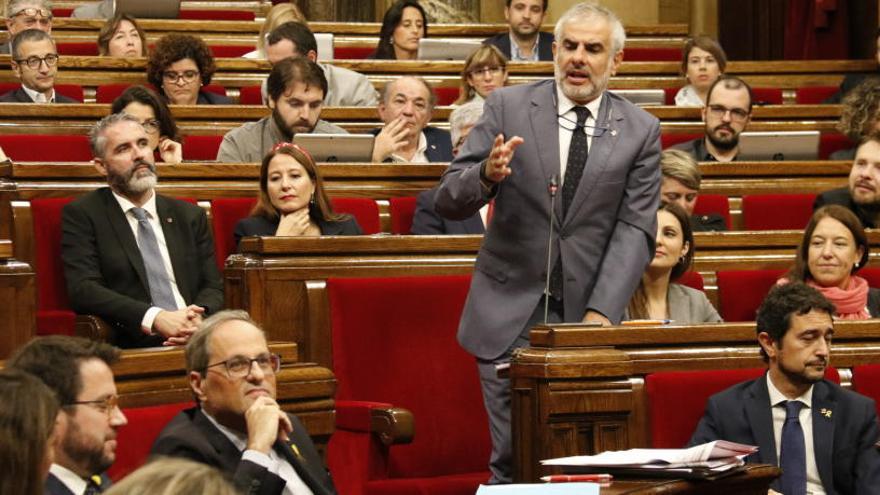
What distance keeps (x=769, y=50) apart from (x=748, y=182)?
3.75 metres

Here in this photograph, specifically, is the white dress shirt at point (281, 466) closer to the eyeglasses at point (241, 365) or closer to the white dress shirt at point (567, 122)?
the eyeglasses at point (241, 365)

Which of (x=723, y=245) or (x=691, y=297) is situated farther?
(x=723, y=245)

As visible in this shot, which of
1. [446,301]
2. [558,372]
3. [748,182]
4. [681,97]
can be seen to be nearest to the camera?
[558,372]

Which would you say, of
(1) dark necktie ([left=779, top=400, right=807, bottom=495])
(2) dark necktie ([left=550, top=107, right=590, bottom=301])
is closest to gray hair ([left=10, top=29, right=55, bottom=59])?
(2) dark necktie ([left=550, top=107, right=590, bottom=301])

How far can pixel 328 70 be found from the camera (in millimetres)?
5668

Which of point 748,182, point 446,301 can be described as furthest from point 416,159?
point 446,301

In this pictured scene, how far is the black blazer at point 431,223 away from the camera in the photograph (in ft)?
12.9

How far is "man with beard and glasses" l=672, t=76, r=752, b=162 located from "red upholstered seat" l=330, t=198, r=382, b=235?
1.32 meters

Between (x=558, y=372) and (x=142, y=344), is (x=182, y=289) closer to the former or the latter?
(x=142, y=344)

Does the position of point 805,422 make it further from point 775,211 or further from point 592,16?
point 775,211

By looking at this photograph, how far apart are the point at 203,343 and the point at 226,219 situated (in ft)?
4.96

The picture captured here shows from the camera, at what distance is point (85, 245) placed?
3549 mm

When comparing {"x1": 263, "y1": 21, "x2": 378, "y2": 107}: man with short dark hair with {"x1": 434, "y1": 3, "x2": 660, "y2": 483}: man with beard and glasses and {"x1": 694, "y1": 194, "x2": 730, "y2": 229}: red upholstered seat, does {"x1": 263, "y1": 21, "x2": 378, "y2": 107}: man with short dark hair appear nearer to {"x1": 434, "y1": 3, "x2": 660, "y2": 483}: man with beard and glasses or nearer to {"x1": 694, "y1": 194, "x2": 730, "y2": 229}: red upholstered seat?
{"x1": 694, "y1": 194, "x2": 730, "y2": 229}: red upholstered seat

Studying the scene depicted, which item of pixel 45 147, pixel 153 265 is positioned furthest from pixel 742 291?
pixel 45 147
